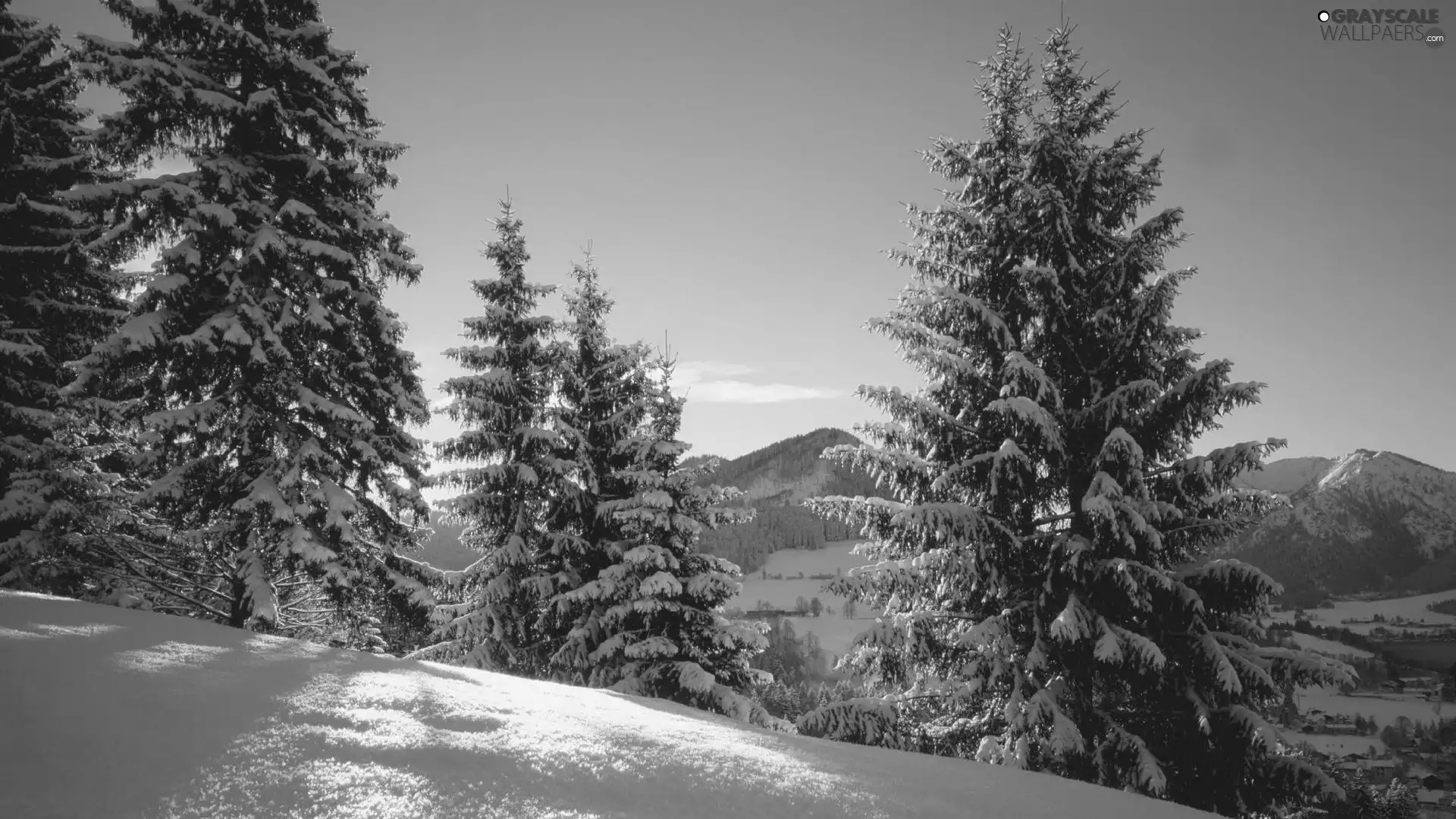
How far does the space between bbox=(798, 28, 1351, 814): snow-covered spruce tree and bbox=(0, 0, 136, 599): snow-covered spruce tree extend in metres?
11.4

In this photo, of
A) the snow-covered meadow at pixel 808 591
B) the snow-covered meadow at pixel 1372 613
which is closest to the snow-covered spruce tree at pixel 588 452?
the snow-covered meadow at pixel 808 591

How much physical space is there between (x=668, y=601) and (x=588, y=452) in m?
3.77

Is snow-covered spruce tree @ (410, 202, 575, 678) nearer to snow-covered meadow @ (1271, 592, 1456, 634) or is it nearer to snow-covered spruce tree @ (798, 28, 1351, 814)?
snow-covered spruce tree @ (798, 28, 1351, 814)

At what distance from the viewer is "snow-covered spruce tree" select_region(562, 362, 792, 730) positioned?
40.5 ft

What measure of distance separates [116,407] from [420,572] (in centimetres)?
A: 486

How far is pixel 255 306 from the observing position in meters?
9.19

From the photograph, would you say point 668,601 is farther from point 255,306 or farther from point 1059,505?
point 255,306

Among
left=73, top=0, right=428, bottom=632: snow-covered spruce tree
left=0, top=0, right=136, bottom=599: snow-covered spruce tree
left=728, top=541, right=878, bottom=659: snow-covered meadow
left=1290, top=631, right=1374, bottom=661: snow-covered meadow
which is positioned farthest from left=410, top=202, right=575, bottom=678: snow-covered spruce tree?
left=1290, top=631, right=1374, bottom=661: snow-covered meadow

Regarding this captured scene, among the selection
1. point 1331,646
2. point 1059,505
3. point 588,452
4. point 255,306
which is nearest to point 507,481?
point 588,452

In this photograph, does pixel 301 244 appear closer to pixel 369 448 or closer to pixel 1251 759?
pixel 369 448

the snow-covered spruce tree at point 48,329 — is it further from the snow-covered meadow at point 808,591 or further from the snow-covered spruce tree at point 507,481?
the snow-covered meadow at point 808,591

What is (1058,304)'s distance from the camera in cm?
904

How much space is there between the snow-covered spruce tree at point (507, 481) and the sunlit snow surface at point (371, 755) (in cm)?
902

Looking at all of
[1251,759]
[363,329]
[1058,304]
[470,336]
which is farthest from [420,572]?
[1251,759]
